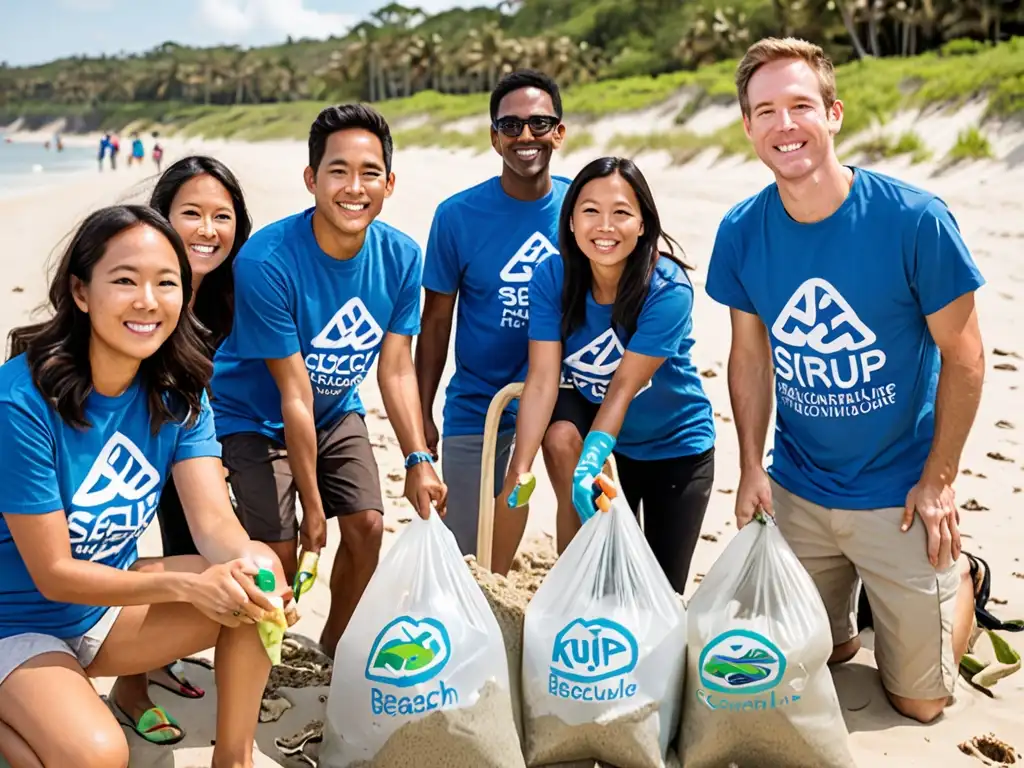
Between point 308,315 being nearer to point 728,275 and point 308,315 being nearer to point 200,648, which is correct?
point 200,648

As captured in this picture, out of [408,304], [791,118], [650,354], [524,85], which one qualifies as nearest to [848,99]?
[524,85]

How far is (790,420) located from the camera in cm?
314

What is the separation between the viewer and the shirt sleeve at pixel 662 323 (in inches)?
115

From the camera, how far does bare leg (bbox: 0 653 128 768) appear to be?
213 cm

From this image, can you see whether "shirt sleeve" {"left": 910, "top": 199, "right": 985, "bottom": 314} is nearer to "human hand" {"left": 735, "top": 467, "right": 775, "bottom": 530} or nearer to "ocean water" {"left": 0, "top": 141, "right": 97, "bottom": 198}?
"human hand" {"left": 735, "top": 467, "right": 775, "bottom": 530}

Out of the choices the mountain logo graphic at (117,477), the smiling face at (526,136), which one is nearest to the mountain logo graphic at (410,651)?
the mountain logo graphic at (117,477)

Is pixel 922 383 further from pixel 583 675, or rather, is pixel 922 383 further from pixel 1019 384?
pixel 1019 384

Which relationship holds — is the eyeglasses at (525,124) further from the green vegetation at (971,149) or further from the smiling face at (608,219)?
the green vegetation at (971,149)

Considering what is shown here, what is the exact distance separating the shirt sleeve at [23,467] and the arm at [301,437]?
2.69ft

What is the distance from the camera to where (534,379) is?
302 centimetres

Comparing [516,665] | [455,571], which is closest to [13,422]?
[455,571]

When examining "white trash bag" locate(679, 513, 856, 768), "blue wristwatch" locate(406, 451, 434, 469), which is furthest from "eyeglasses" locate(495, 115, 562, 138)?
"white trash bag" locate(679, 513, 856, 768)

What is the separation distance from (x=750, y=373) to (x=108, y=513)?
6.07 feet

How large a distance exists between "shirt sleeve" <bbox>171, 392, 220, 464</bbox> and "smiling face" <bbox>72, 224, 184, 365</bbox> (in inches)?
9.8
